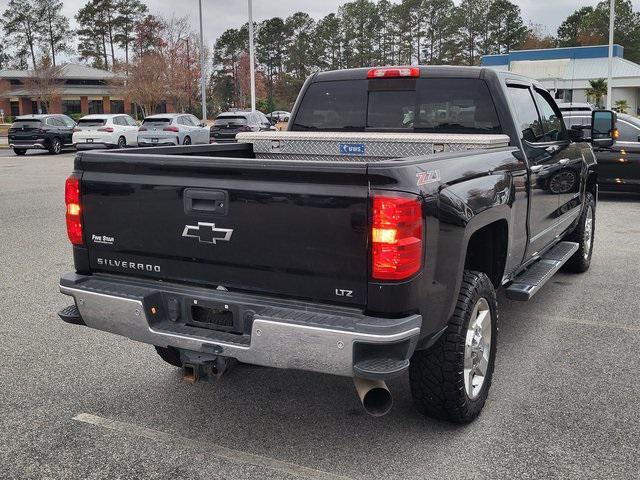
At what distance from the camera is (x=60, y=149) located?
1157 inches

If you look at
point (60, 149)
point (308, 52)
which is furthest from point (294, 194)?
point (308, 52)

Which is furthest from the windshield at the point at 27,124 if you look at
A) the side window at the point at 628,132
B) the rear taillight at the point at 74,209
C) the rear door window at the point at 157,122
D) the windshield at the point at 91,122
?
the rear taillight at the point at 74,209

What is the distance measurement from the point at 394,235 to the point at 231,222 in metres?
0.86

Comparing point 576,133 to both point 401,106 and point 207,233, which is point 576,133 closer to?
point 401,106

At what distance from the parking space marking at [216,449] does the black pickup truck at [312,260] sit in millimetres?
397

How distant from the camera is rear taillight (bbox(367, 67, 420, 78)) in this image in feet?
17.4

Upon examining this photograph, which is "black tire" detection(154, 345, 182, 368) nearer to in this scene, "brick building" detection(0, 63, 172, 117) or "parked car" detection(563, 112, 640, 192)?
"parked car" detection(563, 112, 640, 192)

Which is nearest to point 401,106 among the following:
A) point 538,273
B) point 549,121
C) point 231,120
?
point 549,121

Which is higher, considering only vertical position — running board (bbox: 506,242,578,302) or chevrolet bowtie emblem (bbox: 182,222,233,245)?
chevrolet bowtie emblem (bbox: 182,222,233,245)

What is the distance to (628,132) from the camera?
12.7 m

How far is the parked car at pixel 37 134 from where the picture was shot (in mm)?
28062

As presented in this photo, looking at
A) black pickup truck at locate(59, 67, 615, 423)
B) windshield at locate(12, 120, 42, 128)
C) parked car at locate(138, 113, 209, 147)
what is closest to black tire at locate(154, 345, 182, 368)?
black pickup truck at locate(59, 67, 615, 423)

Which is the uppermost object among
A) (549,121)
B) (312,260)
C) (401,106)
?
(401,106)

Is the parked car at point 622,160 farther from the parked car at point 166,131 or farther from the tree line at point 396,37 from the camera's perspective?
the tree line at point 396,37
